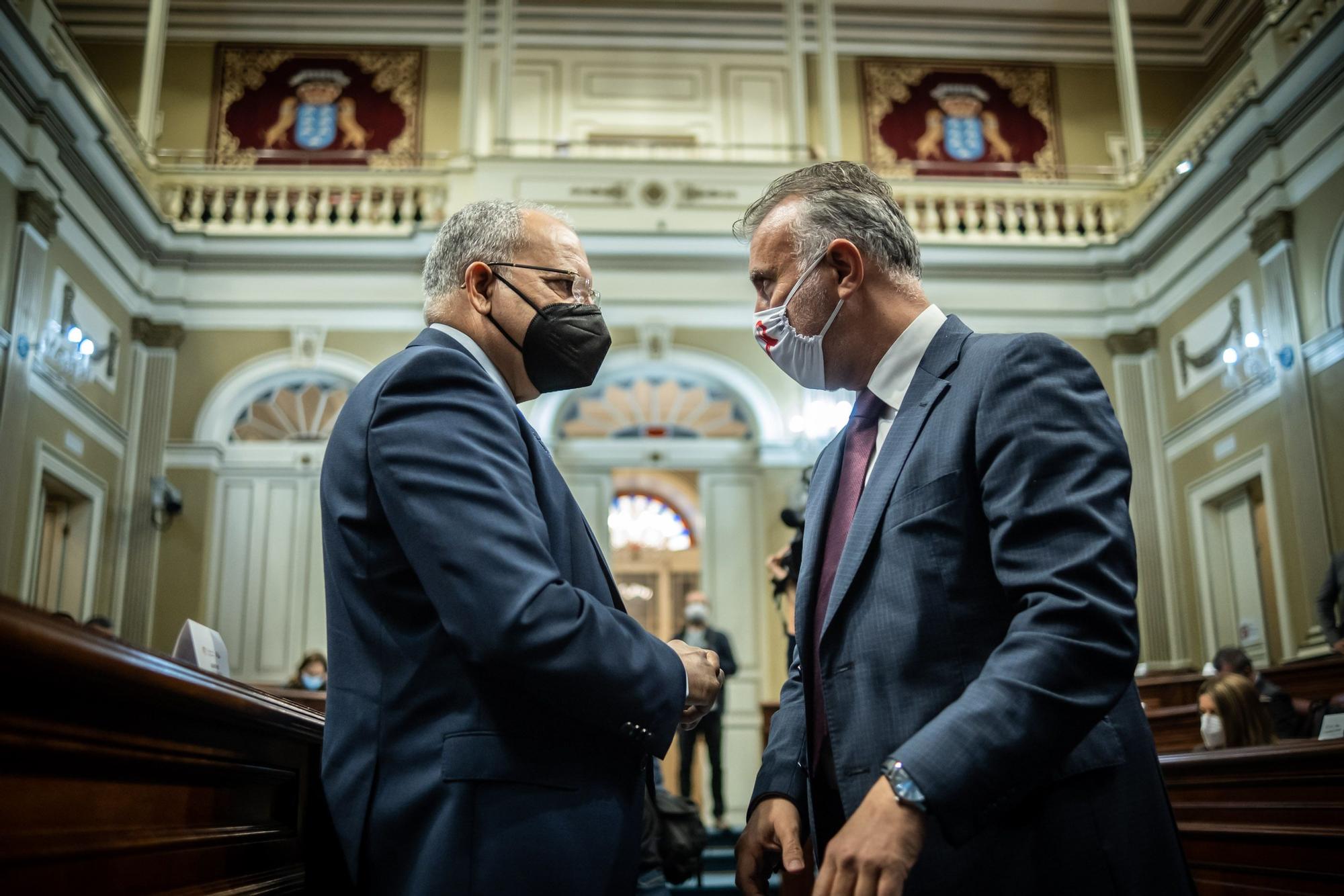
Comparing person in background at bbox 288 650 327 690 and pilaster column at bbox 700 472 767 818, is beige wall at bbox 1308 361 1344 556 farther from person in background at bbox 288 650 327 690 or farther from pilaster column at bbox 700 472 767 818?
person in background at bbox 288 650 327 690

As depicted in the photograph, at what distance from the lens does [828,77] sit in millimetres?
10219

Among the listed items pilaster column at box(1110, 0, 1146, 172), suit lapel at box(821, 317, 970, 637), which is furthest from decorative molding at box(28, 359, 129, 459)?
pilaster column at box(1110, 0, 1146, 172)

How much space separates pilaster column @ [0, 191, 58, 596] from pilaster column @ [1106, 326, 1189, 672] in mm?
7894

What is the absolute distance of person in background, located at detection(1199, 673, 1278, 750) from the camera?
478 cm

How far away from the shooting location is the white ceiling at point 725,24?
11664 mm

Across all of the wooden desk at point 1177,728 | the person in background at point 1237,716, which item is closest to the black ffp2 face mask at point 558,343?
the person in background at point 1237,716

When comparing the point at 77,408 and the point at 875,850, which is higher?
the point at 77,408

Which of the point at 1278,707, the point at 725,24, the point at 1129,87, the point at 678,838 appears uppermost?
the point at 725,24

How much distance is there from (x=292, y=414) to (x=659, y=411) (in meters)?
3.04

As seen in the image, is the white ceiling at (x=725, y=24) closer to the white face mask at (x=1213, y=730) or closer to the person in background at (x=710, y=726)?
the person in background at (x=710, y=726)

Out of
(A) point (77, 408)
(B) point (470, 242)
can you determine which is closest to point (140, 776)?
(B) point (470, 242)

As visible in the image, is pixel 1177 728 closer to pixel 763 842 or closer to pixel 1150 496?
pixel 1150 496

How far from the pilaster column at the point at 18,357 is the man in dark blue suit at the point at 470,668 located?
6.70 m

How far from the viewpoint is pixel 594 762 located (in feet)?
4.81
